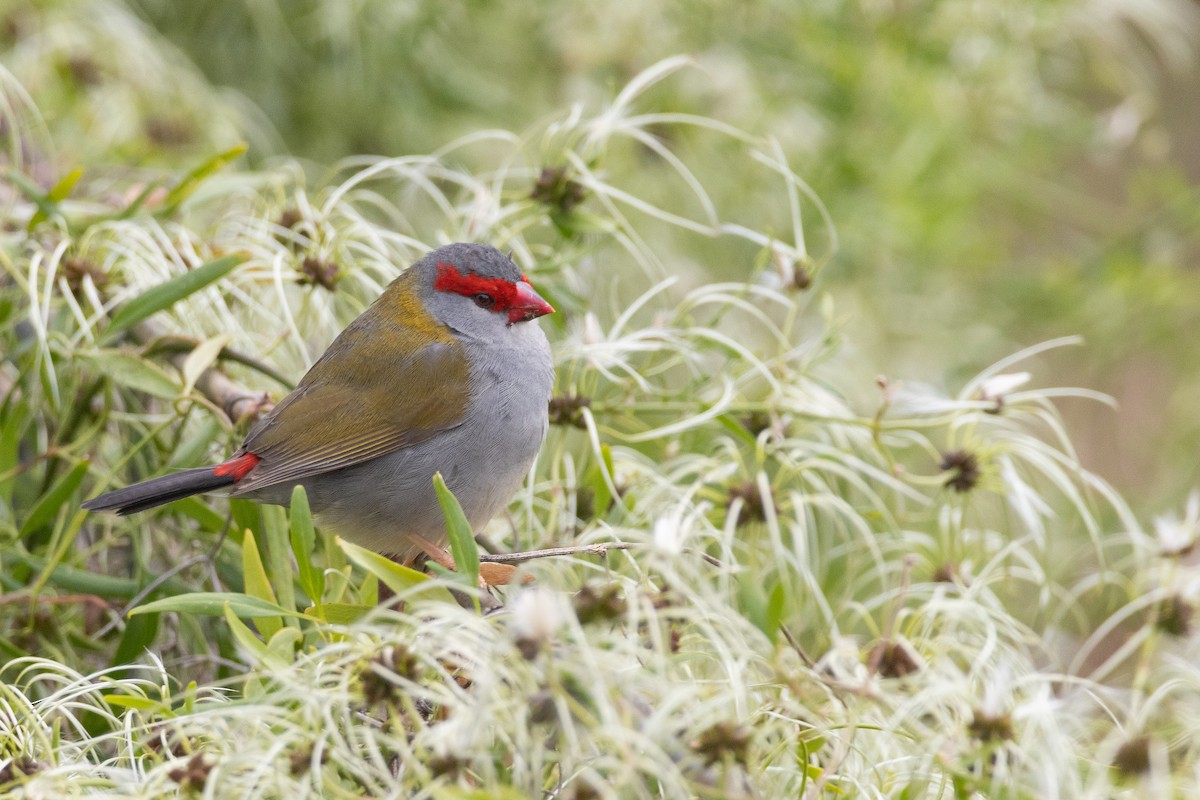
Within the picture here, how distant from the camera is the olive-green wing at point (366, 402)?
2650mm

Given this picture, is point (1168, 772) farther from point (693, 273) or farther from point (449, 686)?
point (693, 273)

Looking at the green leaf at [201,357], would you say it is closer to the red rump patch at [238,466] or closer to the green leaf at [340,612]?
the red rump patch at [238,466]

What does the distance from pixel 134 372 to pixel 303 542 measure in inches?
33.5

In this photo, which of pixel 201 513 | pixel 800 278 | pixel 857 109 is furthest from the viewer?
pixel 857 109

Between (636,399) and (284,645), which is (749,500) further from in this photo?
(284,645)

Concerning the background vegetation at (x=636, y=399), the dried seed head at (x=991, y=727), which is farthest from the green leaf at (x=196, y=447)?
the dried seed head at (x=991, y=727)

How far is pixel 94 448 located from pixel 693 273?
263cm

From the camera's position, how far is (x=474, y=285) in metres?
2.99

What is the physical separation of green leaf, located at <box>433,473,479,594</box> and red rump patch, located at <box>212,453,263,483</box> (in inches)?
27.9

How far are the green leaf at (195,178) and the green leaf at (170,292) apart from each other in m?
0.38

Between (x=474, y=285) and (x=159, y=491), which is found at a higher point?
(x=474, y=285)

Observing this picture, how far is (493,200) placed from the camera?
3.02m

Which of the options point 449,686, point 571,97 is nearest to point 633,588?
point 449,686

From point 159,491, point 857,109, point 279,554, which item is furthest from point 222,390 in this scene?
point 857,109
